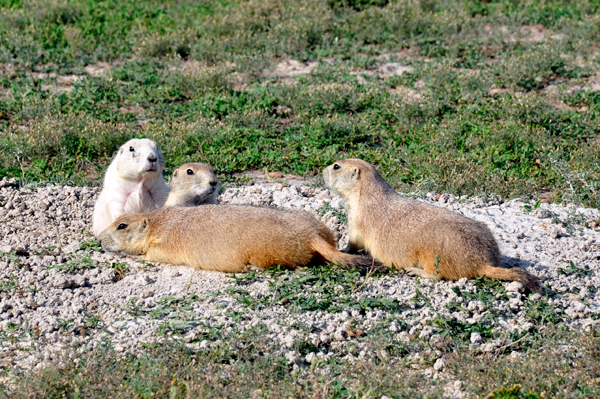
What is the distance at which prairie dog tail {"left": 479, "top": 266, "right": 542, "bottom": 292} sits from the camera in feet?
18.6

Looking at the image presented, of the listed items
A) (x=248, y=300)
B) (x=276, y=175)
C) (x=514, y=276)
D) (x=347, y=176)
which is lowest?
(x=276, y=175)

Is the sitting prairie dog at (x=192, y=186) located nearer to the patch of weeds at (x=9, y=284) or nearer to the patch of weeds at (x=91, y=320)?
the patch of weeds at (x=9, y=284)

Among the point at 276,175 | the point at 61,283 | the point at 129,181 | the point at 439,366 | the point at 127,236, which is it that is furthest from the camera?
the point at 276,175

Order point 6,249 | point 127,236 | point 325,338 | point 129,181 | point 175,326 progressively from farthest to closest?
point 129,181, point 6,249, point 127,236, point 175,326, point 325,338

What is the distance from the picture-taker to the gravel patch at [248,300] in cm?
520

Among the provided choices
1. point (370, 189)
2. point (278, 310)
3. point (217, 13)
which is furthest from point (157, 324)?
point (217, 13)

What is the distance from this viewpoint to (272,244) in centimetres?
598

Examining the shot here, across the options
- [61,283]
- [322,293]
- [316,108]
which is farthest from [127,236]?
[316,108]

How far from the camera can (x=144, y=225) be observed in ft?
21.6

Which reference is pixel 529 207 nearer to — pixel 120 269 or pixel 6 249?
pixel 120 269

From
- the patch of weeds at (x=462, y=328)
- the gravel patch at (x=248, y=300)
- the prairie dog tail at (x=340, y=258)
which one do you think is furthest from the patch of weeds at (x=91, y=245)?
the patch of weeds at (x=462, y=328)

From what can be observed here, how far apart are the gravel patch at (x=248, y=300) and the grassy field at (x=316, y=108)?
0.79 ft

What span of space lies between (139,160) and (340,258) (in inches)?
92.1

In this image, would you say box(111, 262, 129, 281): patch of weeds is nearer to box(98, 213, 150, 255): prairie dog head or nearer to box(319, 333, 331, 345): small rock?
box(98, 213, 150, 255): prairie dog head
